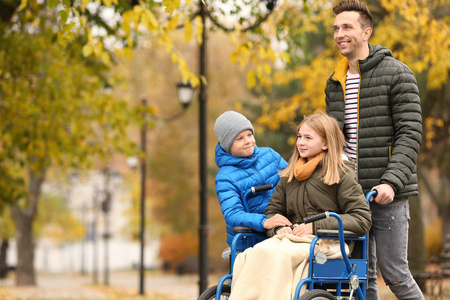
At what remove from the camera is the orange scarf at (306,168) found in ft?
14.3

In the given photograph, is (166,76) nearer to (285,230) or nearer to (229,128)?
(229,128)

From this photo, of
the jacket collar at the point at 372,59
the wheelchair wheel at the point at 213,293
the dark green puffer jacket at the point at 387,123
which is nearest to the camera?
the dark green puffer jacket at the point at 387,123

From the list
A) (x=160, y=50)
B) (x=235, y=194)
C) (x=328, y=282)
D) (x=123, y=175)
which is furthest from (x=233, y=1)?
(x=123, y=175)

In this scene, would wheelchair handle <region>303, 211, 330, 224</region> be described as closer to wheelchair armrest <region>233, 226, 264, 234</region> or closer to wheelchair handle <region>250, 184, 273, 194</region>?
wheelchair armrest <region>233, 226, 264, 234</region>

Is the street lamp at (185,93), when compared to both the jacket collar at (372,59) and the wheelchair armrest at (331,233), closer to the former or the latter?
the jacket collar at (372,59)

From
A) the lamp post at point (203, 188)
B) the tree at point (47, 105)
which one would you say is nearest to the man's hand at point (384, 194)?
the lamp post at point (203, 188)

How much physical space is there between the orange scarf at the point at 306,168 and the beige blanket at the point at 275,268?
0.39m

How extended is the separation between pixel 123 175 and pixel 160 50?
47.0 ft

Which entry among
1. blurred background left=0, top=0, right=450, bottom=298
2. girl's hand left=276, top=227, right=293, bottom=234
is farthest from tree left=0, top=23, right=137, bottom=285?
girl's hand left=276, top=227, right=293, bottom=234

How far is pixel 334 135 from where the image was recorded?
4.43 meters

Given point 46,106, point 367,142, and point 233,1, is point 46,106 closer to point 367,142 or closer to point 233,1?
point 233,1

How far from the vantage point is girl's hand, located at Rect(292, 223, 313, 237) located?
4.17 metres

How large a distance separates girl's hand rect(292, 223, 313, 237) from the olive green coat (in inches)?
1.5

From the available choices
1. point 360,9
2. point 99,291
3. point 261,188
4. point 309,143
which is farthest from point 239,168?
point 99,291
